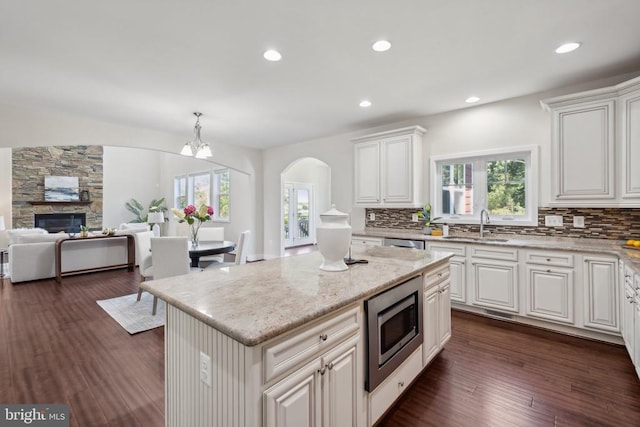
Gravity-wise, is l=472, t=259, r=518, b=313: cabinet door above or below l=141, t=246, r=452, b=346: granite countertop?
below

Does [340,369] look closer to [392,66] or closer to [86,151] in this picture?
[392,66]

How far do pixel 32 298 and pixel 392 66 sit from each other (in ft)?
18.1

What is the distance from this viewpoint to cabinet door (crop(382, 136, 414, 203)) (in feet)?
13.7

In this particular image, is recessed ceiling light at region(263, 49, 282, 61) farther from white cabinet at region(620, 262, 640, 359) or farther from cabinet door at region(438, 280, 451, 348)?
white cabinet at region(620, 262, 640, 359)

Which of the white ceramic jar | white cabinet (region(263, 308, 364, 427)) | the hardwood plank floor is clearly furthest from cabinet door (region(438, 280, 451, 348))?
white cabinet (region(263, 308, 364, 427))

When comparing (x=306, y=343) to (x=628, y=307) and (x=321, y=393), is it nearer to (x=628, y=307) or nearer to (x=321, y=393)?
(x=321, y=393)

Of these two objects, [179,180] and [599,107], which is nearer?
[599,107]

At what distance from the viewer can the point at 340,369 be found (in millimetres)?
1352

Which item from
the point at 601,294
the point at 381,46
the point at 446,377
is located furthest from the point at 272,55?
the point at 601,294

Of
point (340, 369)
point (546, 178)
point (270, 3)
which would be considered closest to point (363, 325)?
point (340, 369)

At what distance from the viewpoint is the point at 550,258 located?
115 inches

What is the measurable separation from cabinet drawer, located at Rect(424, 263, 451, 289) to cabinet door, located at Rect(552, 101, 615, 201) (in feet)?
5.56

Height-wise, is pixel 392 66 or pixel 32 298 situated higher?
pixel 392 66

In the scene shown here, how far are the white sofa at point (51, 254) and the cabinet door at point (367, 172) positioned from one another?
15.6 ft
